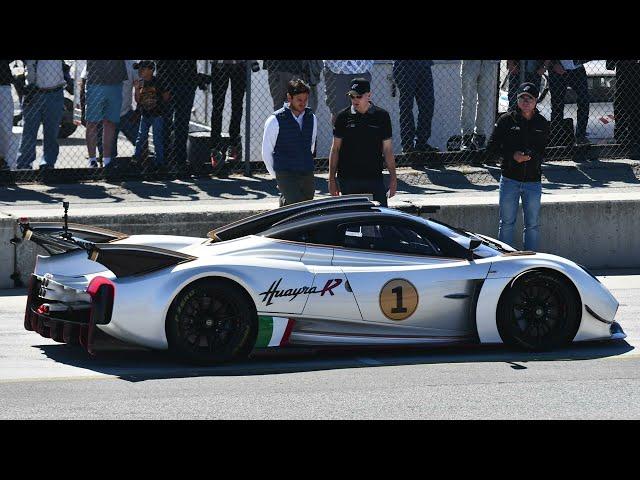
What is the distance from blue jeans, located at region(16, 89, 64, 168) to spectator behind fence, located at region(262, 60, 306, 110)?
257 cm

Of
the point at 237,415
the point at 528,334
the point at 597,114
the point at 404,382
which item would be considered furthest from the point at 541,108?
the point at 237,415

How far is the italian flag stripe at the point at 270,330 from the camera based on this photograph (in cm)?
1012

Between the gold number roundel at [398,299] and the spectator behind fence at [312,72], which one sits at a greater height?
the spectator behind fence at [312,72]

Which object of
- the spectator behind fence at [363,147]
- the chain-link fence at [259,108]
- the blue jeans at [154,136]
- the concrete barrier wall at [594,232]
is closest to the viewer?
the spectator behind fence at [363,147]

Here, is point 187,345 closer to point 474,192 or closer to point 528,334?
point 528,334

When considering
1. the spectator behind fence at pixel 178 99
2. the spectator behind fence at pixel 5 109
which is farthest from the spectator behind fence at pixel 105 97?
the spectator behind fence at pixel 5 109

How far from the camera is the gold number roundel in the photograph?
1039cm

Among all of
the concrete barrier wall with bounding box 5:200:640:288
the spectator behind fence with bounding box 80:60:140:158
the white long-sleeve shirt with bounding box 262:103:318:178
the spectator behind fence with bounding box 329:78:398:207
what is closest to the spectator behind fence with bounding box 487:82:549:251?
the concrete barrier wall with bounding box 5:200:640:288

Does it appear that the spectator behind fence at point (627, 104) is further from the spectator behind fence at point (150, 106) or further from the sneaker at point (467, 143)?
the spectator behind fence at point (150, 106)

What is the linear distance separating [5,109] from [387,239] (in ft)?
22.2

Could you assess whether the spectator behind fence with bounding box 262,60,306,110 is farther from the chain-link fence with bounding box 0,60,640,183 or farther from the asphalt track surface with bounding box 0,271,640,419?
the asphalt track surface with bounding box 0,271,640,419

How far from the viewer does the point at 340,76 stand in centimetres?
1641

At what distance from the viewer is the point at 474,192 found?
16234 mm

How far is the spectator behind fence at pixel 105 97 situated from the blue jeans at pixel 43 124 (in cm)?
39
